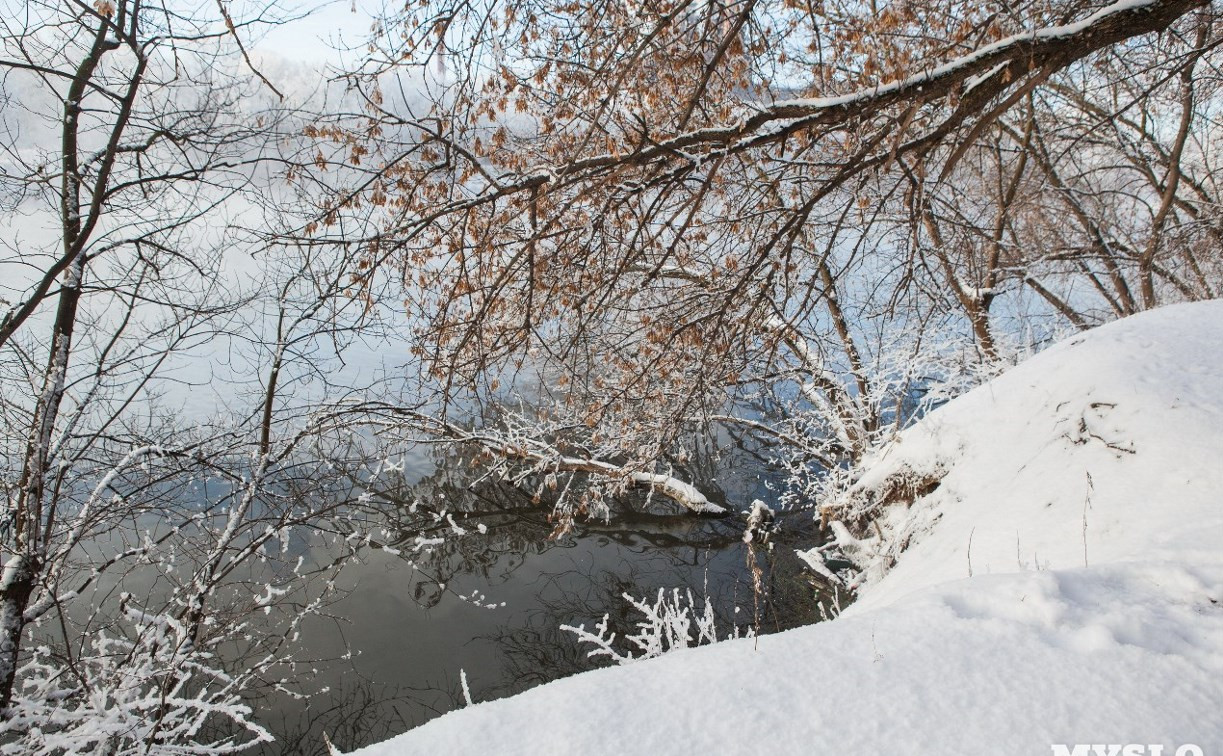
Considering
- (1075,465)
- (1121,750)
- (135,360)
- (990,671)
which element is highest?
(135,360)

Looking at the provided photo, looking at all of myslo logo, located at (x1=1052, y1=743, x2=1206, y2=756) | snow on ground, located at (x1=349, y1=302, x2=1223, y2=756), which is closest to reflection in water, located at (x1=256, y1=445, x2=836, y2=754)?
snow on ground, located at (x1=349, y1=302, x2=1223, y2=756)

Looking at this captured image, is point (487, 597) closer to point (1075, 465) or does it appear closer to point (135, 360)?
point (135, 360)

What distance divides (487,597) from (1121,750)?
7.85m

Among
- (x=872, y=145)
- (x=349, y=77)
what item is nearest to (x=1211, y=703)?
(x=872, y=145)

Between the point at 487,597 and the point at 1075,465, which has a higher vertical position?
the point at 1075,465

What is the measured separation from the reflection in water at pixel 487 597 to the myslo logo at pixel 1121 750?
3.94 m

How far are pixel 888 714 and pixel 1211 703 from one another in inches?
34.2

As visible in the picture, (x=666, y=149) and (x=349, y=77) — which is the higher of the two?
(x=349, y=77)

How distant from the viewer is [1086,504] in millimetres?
3369

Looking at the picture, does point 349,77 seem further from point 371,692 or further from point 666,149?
point 371,692

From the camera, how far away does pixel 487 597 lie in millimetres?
8508

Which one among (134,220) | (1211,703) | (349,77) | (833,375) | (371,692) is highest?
(134,220)

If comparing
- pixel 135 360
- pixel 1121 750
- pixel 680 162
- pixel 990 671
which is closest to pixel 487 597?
pixel 135 360

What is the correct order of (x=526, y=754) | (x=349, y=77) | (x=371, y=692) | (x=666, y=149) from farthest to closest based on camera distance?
1. (x=371, y=692)
2. (x=349, y=77)
3. (x=666, y=149)
4. (x=526, y=754)
